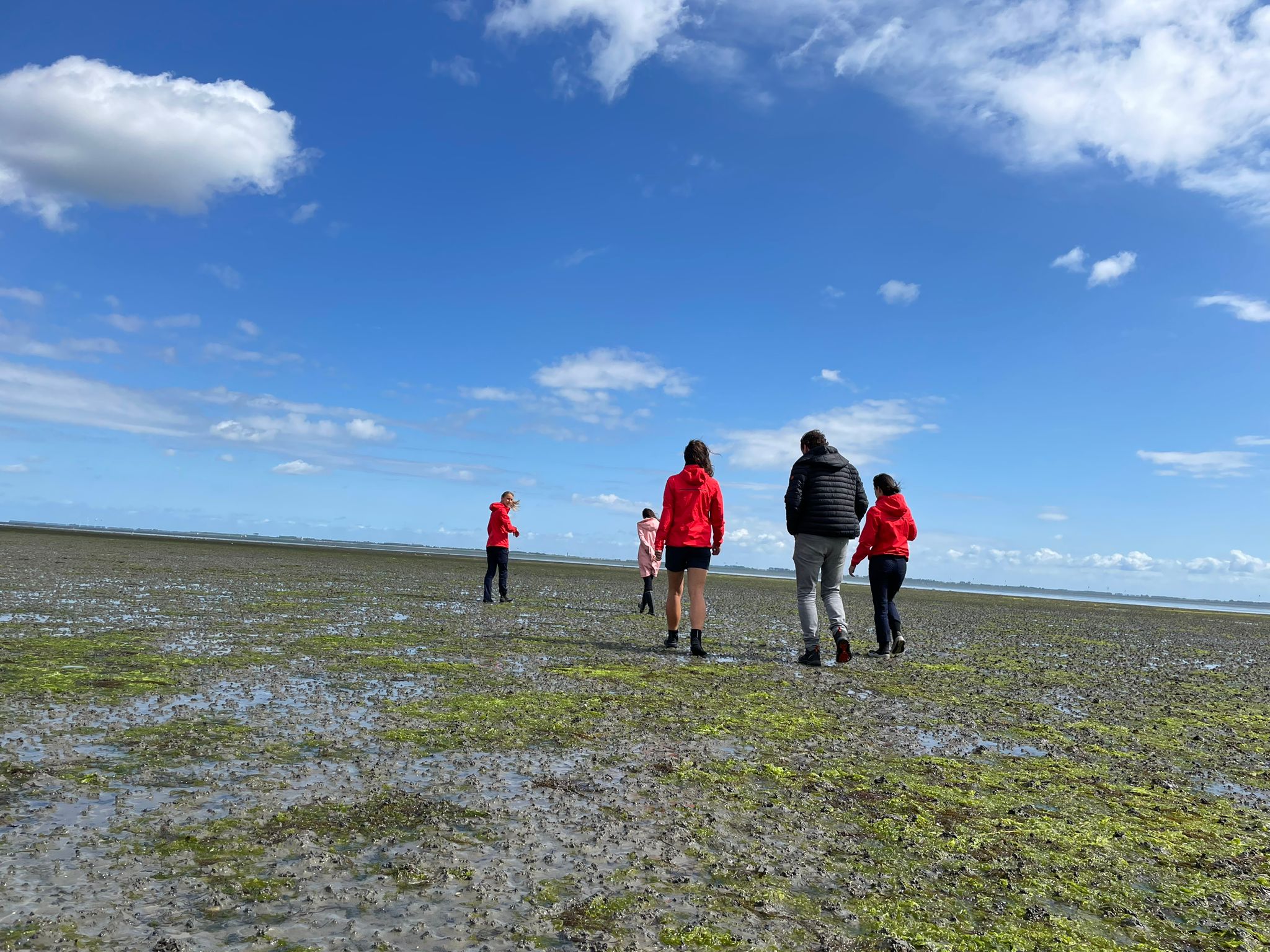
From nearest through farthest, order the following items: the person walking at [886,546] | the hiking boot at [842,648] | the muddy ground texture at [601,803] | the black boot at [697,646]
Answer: the muddy ground texture at [601,803] < the hiking boot at [842,648] < the black boot at [697,646] < the person walking at [886,546]

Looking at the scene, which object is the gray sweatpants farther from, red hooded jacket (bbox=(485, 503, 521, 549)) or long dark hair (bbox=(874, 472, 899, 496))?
red hooded jacket (bbox=(485, 503, 521, 549))

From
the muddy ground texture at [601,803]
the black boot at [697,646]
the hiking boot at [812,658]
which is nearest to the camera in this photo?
the muddy ground texture at [601,803]

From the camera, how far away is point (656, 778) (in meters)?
4.88

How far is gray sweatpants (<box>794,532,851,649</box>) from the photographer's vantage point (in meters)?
10.4

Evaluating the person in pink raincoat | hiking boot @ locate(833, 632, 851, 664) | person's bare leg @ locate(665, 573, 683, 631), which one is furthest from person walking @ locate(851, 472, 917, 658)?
the person in pink raincoat

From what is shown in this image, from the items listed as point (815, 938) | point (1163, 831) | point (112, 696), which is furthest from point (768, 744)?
point (112, 696)

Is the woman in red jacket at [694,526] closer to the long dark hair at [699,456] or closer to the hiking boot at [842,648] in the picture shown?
the long dark hair at [699,456]

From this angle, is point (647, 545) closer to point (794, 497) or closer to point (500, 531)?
point (500, 531)

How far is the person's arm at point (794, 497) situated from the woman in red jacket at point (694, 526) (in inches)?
34.7

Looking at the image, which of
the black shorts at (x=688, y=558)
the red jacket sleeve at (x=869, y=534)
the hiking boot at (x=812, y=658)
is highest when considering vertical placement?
the red jacket sleeve at (x=869, y=534)

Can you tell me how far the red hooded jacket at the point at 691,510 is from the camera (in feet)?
34.8

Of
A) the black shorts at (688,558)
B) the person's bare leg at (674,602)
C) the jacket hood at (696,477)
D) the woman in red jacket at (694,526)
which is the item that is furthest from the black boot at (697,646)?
the jacket hood at (696,477)

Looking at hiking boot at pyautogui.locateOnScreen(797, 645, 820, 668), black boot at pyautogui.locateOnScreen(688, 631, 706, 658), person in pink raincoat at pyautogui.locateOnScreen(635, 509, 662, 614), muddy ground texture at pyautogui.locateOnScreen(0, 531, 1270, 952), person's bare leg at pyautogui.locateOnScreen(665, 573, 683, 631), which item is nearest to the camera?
muddy ground texture at pyautogui.locateOnScreen(0, 531, 1270, 952)

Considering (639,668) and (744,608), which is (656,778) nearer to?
(639,668)
